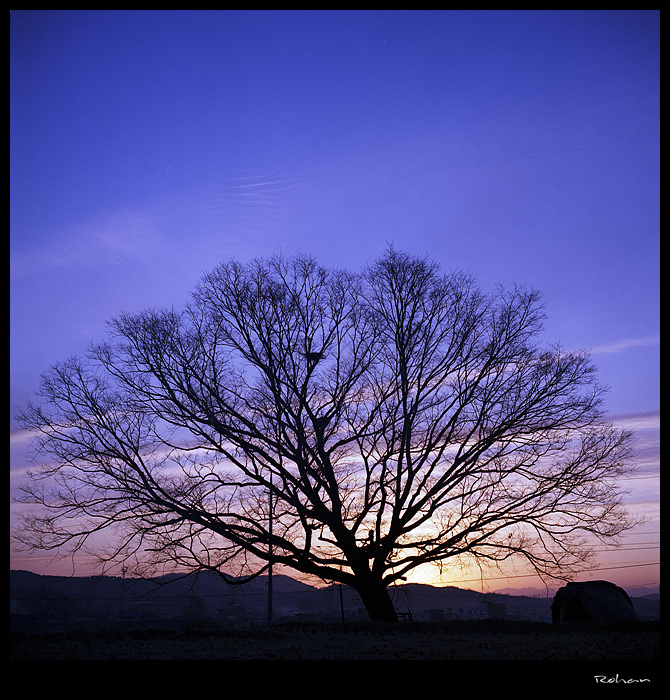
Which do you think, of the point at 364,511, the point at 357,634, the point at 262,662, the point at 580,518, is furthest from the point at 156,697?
the point at 580,518

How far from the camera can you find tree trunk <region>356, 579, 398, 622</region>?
18.0 m

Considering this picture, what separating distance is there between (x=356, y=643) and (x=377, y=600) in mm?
7258

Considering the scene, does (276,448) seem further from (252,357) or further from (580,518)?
(580,518)

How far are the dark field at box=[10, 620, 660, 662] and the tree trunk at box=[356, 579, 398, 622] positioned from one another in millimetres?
3936

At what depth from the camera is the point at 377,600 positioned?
18172mm

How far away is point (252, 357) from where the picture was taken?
20062 mm
